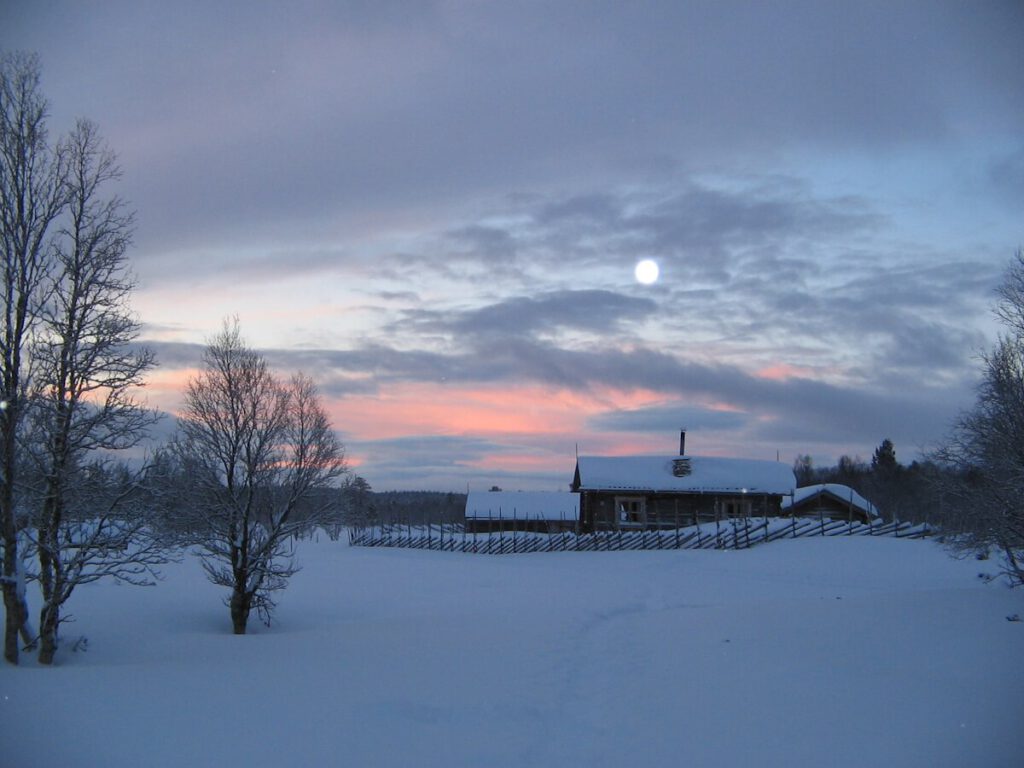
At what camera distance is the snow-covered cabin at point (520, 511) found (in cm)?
5431

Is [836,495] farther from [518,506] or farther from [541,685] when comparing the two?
[541,685]

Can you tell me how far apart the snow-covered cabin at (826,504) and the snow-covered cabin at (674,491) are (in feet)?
4.99

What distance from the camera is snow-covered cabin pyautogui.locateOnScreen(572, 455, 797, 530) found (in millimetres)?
43656

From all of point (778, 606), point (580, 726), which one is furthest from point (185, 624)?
point (778, 606)

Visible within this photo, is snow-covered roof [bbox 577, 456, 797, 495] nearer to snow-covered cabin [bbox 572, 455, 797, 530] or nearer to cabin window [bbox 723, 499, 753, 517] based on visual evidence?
snow-covered cabin [bbox 572, 455, 797, 530]

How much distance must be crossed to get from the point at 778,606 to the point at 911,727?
358 inches

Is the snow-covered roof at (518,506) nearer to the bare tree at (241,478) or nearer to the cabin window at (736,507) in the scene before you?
the cabin window at (736,507)

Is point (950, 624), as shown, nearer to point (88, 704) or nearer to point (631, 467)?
point (88, 704)

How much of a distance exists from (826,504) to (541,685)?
38971mm

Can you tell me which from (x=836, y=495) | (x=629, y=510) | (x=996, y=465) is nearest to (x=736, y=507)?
(x=836, y=495)

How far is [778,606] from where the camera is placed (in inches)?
722

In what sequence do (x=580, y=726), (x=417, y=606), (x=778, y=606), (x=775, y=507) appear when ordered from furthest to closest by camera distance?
(x=775, y=507)
(x=417, y=606)
(x=778, y=606)
(x=580, y=726)

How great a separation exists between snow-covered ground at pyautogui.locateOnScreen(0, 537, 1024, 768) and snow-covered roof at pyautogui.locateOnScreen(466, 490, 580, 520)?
1340 inches

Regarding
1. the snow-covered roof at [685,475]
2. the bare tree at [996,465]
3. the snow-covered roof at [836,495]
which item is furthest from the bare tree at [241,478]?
the snow-covered roof at [836,495]
